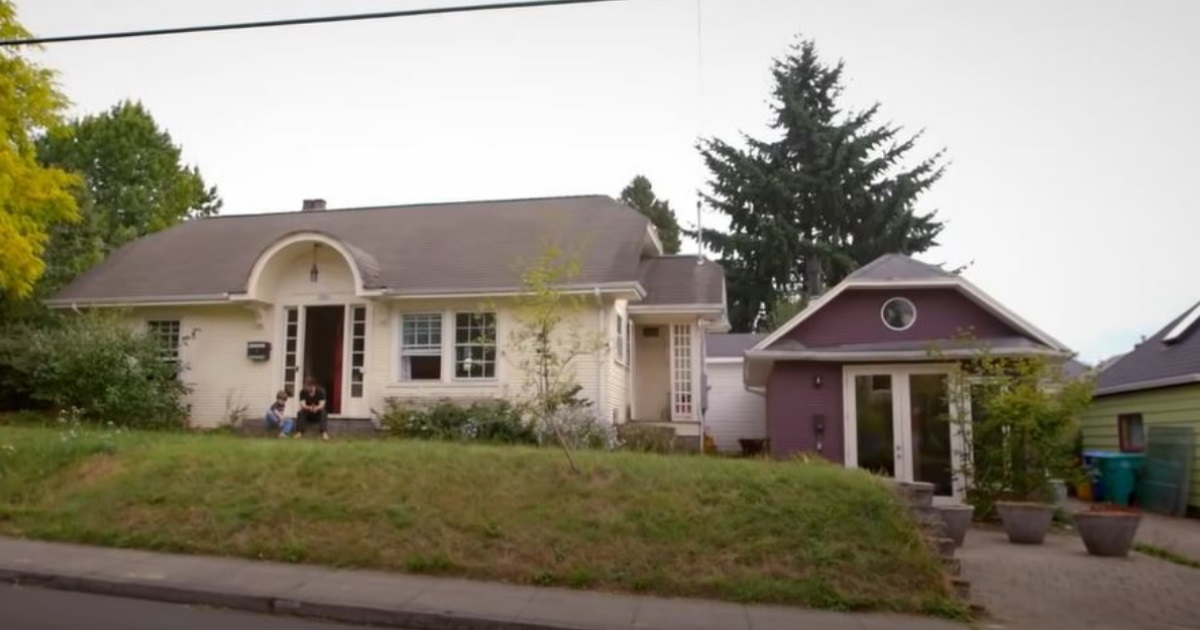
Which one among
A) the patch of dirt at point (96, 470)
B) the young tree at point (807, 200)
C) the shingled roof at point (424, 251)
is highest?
the young tree at point (807, 200)

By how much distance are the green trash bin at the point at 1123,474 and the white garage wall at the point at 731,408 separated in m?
9.56

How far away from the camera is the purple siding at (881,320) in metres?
16.8

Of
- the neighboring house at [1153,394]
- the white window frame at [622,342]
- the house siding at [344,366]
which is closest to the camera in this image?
the neighboring house at [1153,394]

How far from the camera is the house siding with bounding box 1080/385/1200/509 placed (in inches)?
677

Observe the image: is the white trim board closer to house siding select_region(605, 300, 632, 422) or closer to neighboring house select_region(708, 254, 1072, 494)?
neighboring house select_region(708, 254, 1072, 494)

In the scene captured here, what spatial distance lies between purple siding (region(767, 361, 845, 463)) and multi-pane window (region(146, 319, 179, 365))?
42.7ft

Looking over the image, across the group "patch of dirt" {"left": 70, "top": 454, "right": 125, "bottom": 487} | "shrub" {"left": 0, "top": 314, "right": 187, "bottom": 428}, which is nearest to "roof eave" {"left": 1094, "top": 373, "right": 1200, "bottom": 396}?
"patch of dirt" {"left": 70, "top": 454, "right": 125, "bottom": 487}

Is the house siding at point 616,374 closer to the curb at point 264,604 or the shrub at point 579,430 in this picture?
the shrub at point 579,430

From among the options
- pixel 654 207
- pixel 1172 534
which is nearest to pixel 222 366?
pixel 1172 534

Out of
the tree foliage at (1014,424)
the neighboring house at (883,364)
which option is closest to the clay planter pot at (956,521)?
the tree foliage at (1014,424)

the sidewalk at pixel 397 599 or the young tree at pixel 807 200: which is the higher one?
the young tree at pixel 807 200

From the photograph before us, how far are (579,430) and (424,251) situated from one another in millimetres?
6383

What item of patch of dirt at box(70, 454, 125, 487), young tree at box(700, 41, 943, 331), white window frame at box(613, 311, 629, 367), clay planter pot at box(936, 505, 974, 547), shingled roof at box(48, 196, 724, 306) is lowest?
clay planter pot at box(936, 505, 974, 547)

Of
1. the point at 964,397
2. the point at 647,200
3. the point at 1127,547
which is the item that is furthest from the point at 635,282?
the point at 647,200
